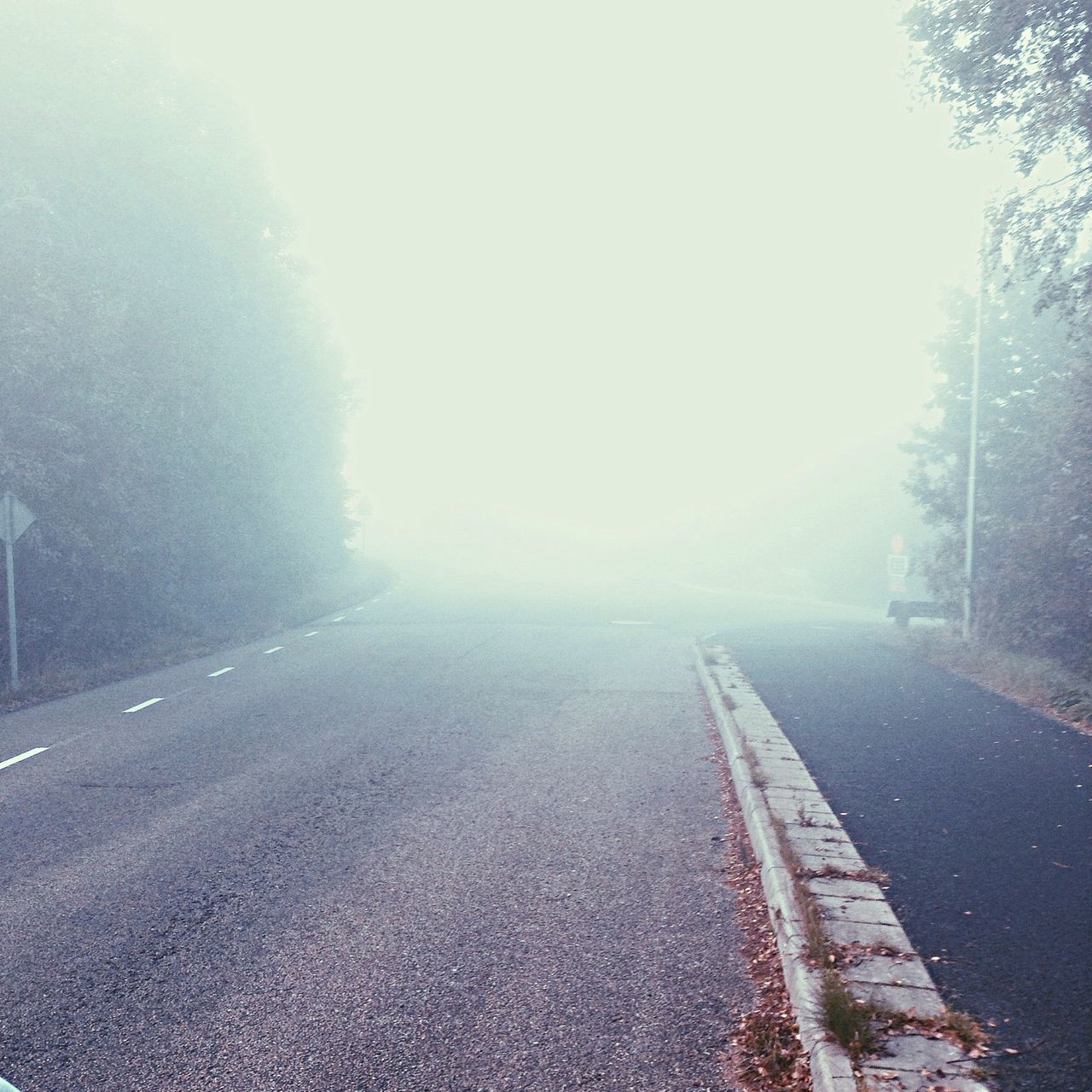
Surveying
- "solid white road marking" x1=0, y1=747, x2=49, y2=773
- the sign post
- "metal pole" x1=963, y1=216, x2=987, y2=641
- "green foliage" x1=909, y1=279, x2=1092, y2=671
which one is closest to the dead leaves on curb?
"solid white road marking" x1=0, y1=747, x2=49, y2=773

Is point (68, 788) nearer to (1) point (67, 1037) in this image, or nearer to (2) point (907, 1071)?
(1) point (67, 1037)

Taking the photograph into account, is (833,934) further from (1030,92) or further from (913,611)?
(913,611)

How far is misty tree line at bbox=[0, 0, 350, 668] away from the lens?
56.3 ft

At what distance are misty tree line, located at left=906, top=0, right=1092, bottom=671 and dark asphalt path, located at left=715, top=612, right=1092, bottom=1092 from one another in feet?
14.6

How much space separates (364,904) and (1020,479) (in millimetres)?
21423

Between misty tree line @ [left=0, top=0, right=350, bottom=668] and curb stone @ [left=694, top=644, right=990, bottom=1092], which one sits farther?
misty tree line @ [left=0, top=0, right=350, bottom=668]

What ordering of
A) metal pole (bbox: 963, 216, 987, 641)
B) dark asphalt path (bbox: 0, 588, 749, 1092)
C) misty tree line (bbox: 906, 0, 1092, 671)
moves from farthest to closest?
metal pole (bbox: 963, 216, 987, 641)
misty tree line (bbox: 906, 0, 1092, 671)
dark asphalt path (bbox: 0, 588, 749, 1092)

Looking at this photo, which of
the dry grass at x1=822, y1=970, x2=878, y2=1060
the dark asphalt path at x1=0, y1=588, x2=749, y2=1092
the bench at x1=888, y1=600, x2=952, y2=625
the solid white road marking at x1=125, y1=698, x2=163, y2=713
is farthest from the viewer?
the bench at x1=888, y1=600, x2=952, y2=625

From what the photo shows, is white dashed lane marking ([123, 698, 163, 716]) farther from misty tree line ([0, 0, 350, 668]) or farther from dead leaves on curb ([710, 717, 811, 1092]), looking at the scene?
dead leaves on curb ([710, 717, 811, 1092])

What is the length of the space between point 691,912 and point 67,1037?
2.97 metres

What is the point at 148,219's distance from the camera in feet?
74.1

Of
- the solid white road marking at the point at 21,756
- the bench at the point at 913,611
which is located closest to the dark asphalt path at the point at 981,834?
the solid white road marking at the point at 21,756

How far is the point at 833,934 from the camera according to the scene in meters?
4.78

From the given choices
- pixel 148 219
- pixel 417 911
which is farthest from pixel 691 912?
pixel 148 219
